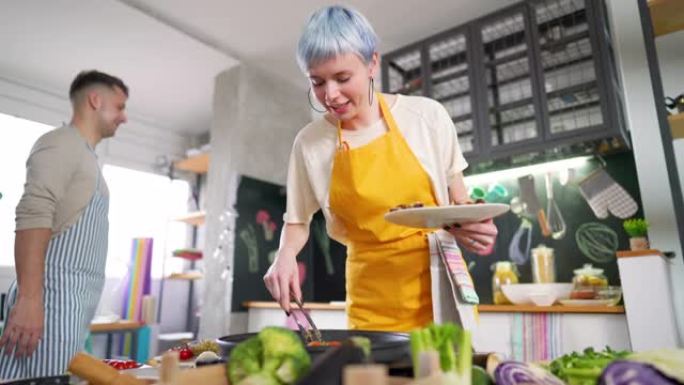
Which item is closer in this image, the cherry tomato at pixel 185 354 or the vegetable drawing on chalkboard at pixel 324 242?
the cherry tomato at pixel 185 354

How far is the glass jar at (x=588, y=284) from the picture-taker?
2.09 metres

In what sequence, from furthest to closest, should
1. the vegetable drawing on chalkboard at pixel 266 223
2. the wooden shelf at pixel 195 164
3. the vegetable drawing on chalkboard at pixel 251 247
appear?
the wooden shelf at pixel 195 164, the vegetable drawing on chalkboard at pixel 266 223, the vegetable drawing on chalkboard at pixel 251 247

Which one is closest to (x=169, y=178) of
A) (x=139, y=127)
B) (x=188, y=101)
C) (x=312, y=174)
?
(x=139, y=127)

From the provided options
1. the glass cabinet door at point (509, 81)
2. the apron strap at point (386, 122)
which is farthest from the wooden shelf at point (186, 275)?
the apron strap at point (386, 122)

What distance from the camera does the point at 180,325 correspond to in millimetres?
4207

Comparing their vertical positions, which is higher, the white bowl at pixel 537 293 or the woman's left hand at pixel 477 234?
the woman's left hand at pixel 477 234

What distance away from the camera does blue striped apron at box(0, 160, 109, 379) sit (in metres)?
1.22

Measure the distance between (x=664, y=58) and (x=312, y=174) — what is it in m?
2.17

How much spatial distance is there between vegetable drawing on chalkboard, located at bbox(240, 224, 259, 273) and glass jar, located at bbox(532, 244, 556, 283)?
191 cm

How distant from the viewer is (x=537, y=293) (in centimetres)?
208

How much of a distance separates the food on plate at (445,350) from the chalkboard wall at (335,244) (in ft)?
7.70

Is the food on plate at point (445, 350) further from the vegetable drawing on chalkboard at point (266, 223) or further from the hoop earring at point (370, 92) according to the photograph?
the vegetable drawing on chalkboard at point (266, 223)

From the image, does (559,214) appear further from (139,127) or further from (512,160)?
(139,127)

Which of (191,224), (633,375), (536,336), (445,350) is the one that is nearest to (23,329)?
(445,350)
